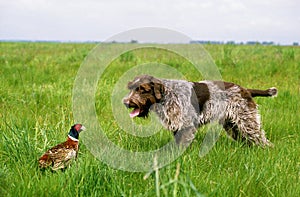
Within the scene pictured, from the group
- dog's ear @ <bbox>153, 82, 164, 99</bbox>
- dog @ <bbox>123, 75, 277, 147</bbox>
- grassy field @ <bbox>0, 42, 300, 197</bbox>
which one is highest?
dog's ear @ <bbox>153, 82, 164, 99</bbox>

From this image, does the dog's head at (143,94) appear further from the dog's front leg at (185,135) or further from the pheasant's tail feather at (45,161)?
the pheasant's tail feather at (45,161)

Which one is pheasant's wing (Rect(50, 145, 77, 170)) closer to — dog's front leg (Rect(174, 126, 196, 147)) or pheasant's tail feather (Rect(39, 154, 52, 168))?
pheasant's tail feather (Rect(39, 154, 52, 168))

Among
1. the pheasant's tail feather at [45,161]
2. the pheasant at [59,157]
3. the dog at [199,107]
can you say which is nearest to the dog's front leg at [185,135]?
the dog at [199,107]

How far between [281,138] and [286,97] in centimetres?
230

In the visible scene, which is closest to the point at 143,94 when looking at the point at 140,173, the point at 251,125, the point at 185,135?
the point at 185,135

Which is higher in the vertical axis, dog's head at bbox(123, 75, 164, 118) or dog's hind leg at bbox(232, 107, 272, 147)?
dog's head at bbox(123, 75, 164, 118)

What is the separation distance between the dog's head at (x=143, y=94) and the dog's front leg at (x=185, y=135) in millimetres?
476

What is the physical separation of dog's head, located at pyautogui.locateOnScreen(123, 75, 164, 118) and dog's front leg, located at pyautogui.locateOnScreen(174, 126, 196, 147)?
476 mm

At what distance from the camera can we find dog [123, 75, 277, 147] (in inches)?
177

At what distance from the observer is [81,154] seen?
384 cm

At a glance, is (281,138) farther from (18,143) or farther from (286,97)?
(18,143)

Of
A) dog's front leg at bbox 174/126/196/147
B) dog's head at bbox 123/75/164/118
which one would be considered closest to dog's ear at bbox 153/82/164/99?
dog's head at bbox 123/75/164/118

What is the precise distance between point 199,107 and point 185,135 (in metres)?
0.40

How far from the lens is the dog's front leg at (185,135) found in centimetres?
454
